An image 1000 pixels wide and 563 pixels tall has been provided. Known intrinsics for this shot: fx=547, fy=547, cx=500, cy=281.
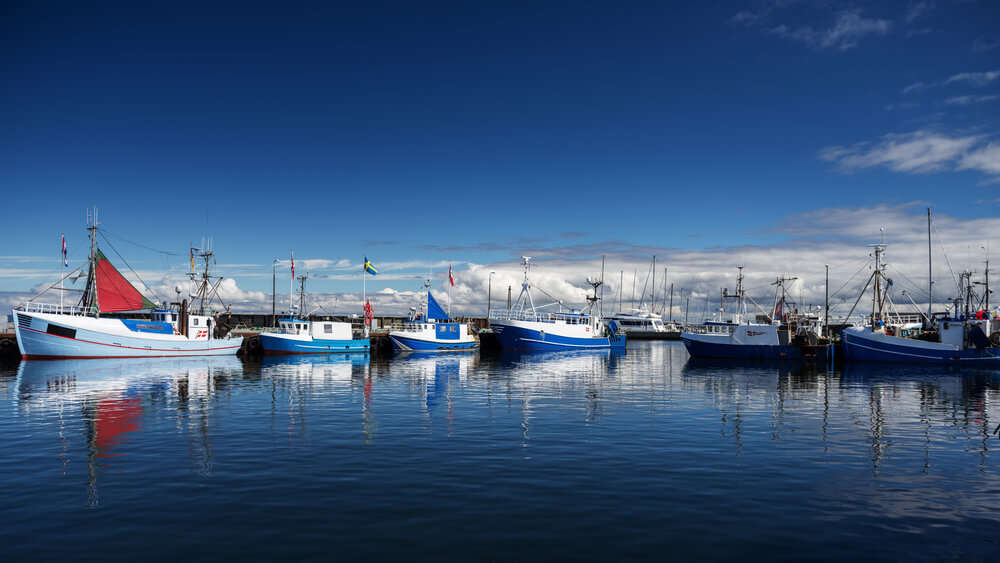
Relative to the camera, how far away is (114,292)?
6931 cm

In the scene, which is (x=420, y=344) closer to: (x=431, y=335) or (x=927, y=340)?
(x=431, y=335)

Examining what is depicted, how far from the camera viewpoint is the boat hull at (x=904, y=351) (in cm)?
6088

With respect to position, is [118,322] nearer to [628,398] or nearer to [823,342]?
[628,398]

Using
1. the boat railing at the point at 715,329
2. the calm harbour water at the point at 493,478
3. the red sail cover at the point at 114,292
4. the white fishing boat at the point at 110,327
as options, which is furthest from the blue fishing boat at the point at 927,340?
the red sail cover at the point at 114,292

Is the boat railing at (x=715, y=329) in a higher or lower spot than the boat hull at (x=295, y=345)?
higher

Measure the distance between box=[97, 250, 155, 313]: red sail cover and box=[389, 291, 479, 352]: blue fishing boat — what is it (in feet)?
108

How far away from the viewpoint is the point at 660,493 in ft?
45.3

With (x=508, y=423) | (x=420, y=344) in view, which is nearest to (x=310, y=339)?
(x=420, y=344)

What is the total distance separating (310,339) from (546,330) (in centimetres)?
3779

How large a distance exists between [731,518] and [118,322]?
224ft

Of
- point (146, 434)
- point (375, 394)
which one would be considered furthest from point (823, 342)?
A: point (146, 434)

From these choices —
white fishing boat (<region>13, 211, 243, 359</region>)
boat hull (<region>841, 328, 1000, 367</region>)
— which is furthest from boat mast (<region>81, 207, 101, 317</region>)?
boat hull (<region>841, 328, 1000, 367</region>)

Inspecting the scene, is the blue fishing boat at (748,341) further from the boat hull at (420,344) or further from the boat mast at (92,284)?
the boat mast at (92,284)

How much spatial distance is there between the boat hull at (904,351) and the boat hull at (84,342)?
8122 cm
